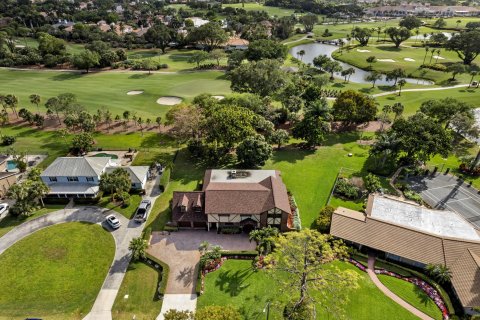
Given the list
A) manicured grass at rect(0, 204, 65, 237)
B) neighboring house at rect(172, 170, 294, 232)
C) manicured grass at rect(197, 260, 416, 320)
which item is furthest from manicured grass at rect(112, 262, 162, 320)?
manicured grass at rect(0, 204, 65, 237)

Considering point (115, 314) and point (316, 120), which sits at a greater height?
point (316, 120)

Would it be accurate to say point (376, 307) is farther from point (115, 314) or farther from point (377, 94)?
point (377, 94)

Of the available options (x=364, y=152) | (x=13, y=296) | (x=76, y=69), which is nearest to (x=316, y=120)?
(x=364, y=152)

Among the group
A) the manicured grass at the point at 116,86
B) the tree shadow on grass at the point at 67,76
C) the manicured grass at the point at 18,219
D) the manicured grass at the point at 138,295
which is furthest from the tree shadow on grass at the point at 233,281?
the tree shadow on grass at the point at 67,76

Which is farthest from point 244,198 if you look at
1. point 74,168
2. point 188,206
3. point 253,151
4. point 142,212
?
point 74,168

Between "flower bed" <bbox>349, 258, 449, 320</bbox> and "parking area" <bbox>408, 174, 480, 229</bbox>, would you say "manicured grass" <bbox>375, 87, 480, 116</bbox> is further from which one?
"flower bed" <bbox>349, 258, 449, 320</bbox>

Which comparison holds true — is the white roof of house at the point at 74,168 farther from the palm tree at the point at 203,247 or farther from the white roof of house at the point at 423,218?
the white roof of house at the point at 423,218

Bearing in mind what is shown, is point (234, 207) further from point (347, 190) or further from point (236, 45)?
point (236, 45)
